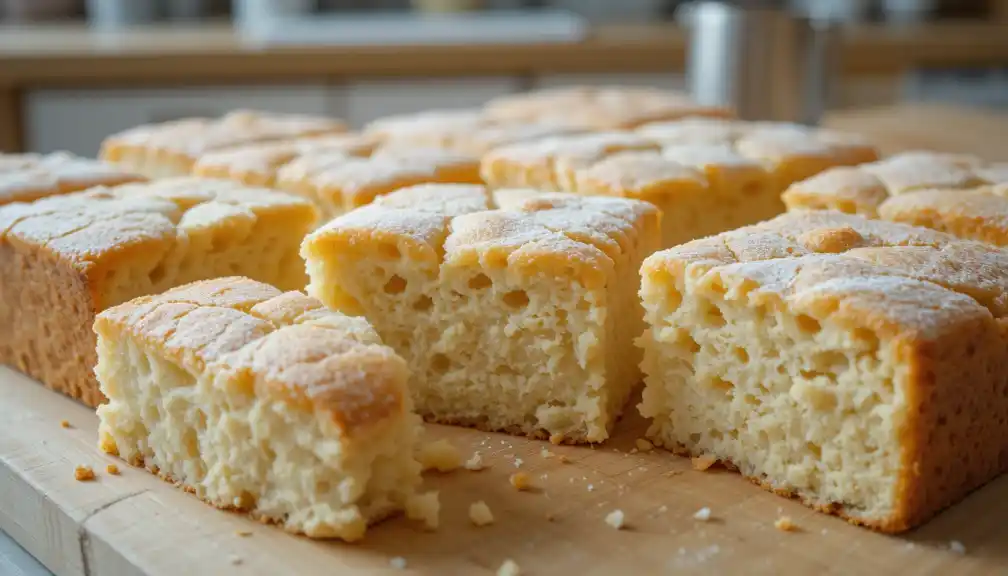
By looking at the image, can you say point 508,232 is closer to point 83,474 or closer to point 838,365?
point 838,365

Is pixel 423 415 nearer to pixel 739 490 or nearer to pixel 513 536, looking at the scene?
pixel 513 536

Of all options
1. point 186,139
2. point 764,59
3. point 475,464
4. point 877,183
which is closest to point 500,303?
point 475,464

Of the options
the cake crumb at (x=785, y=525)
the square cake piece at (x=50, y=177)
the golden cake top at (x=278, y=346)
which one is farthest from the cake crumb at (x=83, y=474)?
the cake crumb at (x=785, y=525)

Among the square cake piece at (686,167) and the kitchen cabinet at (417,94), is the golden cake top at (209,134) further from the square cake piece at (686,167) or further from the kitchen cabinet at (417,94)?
the kitchen cabinet at (417,94)

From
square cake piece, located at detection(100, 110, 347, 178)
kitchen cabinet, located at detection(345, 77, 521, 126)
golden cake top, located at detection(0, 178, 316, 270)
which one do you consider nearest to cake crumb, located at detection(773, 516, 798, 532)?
golden cake top, located at detection(0, 178, 316, 270)

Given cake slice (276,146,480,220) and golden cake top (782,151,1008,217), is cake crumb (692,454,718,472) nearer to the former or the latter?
golden cake top (782,151,1008,217)

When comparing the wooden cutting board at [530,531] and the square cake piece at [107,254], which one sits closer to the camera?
the wooden cutting board at [530,531]


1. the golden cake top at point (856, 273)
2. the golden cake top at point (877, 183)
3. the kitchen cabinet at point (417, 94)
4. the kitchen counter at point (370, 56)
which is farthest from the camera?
the kitchen cabinet at point (417, 94)
